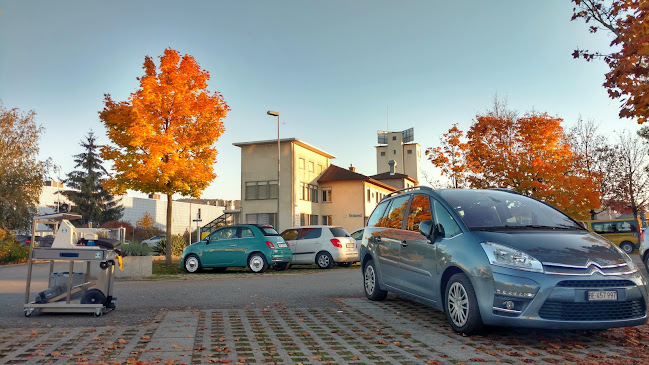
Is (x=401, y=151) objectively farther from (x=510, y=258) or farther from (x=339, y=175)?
(x=510, y=258)

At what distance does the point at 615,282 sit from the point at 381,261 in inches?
146

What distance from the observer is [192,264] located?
55.9ft

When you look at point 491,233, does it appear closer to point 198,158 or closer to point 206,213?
point 198,158

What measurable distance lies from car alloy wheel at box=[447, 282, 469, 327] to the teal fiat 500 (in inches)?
435

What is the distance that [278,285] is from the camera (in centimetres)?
1234

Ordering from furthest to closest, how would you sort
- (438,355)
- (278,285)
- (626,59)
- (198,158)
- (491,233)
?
(198,158) < (278,285) < (626,59) < (491,233) < (438,355)

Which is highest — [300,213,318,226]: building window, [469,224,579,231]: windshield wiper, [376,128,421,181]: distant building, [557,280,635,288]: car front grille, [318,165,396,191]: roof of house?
[376,128,421,181]: distant building

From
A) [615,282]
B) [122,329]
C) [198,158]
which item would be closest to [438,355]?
[615,282]

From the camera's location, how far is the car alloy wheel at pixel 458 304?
5.79 m

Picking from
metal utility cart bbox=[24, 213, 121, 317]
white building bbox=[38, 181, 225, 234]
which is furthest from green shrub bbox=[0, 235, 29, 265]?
white building bbox=[38, 181, 225, 234]

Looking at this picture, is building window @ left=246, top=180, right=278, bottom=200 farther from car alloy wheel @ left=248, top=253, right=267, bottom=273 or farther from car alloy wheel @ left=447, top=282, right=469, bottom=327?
car alloy wheel @ left=447, top=282, right=469, bottom=327

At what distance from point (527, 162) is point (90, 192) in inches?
1799

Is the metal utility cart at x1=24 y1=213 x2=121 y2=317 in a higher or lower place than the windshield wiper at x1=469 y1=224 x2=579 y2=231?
lower

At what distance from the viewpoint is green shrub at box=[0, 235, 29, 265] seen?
905 inches
